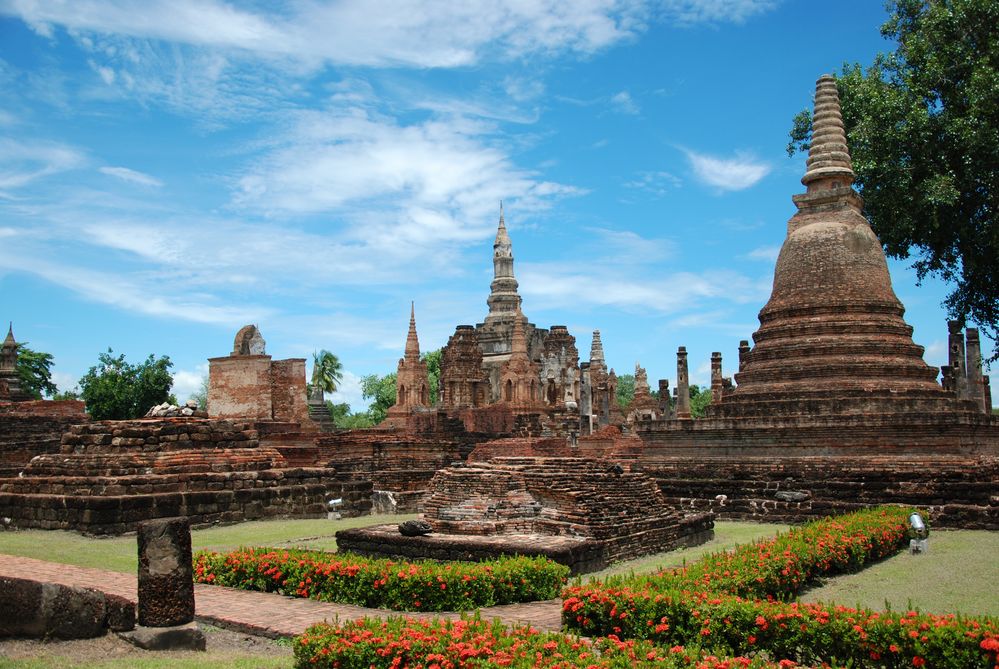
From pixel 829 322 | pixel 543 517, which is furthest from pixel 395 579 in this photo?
Result: pixel 829 322

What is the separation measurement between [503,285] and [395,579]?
165 feet

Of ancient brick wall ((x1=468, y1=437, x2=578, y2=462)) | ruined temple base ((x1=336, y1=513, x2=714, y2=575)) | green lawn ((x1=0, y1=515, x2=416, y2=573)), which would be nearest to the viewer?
ruined temple base ((x1=336, y1=513, x2=714, y2=575))

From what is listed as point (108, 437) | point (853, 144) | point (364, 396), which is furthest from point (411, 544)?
point (364, 396)

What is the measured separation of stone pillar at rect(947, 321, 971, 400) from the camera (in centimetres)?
2583

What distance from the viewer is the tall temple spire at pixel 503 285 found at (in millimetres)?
57906

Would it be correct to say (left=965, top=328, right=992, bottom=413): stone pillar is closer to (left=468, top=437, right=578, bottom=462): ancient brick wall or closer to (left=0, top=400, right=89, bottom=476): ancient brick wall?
(left=468, top=437, right=578, bottom=462): ancient brick wall

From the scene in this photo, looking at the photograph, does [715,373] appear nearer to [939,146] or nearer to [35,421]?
[939,146]

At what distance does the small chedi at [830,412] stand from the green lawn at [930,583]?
3.44 meters

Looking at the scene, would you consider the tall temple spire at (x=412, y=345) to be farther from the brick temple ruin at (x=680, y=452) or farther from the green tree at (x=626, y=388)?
the green tree at (x=626, y=388)

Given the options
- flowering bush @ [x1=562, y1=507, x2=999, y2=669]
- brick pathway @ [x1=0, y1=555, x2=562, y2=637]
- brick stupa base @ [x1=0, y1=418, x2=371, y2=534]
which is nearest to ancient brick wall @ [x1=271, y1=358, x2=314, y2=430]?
brick stupa base @ [x1=0, y1=418, x2=371, y2=534]

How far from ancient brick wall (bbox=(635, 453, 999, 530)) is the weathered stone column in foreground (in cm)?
1190

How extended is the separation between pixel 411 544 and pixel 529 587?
8.37 ft

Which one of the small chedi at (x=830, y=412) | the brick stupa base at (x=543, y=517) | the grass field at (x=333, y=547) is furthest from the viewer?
the small chedi at (x=830, y=412)

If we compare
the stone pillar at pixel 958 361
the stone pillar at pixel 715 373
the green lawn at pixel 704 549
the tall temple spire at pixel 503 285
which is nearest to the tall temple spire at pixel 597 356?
the tall temple spire at pixel 503 285
